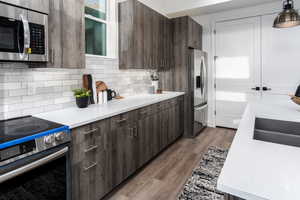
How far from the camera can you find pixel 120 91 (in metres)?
3.01

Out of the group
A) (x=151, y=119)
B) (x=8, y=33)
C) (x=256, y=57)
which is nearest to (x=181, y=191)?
(x=151, y=119)

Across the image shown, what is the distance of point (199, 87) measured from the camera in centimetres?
398

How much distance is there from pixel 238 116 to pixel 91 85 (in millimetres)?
3487

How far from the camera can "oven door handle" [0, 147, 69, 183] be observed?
1096 millimetres

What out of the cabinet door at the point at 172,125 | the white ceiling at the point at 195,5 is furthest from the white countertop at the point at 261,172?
the white ceiling at the point at 195,5

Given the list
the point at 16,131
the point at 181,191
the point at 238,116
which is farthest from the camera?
the point at 238,116

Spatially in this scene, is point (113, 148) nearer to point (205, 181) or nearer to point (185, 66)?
point (205, 181)

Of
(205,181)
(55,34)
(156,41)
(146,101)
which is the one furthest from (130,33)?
(205,181)

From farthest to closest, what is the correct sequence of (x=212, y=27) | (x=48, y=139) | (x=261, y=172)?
(x=212, y=27) < (x=48, y=139) < (x=261, y=172)

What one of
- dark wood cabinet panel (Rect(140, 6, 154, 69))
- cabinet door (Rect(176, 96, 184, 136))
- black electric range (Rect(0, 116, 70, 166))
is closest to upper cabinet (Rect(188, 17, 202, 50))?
dark wood cabinet panel (Rect(140, 6, 154, 69))

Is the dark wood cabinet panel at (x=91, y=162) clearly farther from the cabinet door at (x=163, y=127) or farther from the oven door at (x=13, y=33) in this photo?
the cabinet door at (x=163, y=127)

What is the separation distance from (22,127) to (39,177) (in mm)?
419

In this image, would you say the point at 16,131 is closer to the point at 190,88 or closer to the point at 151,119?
the point at 151,119

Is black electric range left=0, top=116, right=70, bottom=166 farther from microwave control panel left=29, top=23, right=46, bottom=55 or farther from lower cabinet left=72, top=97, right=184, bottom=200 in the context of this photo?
microwave control panel left=29, top=23, right=46, bottom=55
